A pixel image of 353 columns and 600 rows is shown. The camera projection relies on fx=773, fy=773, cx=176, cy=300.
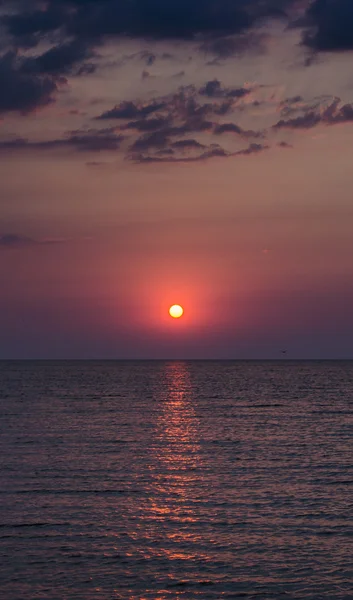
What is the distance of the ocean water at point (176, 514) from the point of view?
27.6m

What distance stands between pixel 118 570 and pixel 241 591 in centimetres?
487

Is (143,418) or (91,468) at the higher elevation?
(143,418)

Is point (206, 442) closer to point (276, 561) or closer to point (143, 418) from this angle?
point (143, 418)

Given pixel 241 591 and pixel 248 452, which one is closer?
pixel 241 591

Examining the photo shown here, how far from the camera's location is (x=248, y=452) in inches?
2283

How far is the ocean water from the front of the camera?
27581 millimetres

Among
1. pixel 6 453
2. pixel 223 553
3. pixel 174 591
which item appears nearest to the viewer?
pixel 174 591

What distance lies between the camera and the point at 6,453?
184ft

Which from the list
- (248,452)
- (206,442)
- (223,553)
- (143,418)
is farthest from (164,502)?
(143,418)

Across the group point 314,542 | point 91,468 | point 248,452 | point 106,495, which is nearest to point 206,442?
point 248,452

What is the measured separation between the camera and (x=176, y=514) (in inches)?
1465

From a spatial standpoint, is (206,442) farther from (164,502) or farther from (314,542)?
(314,542)

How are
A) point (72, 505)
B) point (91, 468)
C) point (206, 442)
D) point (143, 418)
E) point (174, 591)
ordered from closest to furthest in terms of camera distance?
point (174, 591) → point (72, 505) → point (91, 468) → point (206, 442) → point (143, 418)

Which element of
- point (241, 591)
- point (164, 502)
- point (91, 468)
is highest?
point (91, 468)
